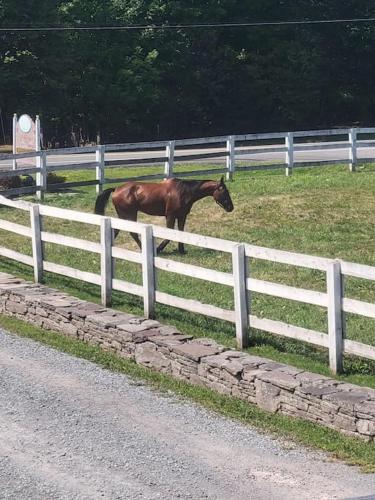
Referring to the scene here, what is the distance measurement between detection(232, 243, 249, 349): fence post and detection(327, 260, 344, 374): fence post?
4.54 feet

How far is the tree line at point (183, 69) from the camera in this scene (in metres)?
52.5

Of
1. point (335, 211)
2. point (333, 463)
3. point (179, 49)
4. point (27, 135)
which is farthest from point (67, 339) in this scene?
point (179, 49)

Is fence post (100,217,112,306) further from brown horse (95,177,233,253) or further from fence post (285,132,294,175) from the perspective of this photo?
fence post (285,132,294,175)

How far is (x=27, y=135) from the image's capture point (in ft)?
92.2

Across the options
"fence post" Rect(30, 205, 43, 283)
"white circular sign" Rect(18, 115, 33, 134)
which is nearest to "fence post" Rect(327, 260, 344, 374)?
"fence post" Rect(30, 205, 43, 283)

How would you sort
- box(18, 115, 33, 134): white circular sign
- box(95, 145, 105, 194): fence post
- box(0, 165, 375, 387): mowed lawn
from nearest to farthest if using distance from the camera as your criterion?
1. box(0, 165, 375, 387): mowed lawn
2. box(95, 145, 105, 194): fence post
3. box(18, 115, 33, 134): white circular sign

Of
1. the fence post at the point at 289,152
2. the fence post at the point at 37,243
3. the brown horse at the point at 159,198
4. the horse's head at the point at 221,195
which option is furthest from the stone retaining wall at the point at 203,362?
the fence post at the point at 289,152

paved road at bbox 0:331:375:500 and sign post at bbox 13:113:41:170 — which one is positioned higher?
sign post at bbox 13:113:41:170

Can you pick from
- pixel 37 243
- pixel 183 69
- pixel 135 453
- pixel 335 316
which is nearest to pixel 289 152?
pixel 37 243

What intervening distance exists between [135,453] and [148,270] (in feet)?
15.5

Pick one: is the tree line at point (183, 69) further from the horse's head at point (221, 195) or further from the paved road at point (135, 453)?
the paved road at point (135, 453)

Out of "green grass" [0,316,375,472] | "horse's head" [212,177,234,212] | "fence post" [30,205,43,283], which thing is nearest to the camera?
"green grass" [0,316,375,472]

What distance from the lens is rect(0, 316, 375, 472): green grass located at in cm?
856

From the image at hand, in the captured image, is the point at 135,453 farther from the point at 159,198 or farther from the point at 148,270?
the point at 159,198
